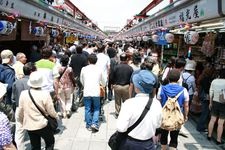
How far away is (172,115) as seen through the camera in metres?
5.06

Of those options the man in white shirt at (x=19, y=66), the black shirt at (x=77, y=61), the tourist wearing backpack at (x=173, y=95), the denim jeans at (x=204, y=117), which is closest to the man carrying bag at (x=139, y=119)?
the tourist wearing backpack at (x=173, y=95)

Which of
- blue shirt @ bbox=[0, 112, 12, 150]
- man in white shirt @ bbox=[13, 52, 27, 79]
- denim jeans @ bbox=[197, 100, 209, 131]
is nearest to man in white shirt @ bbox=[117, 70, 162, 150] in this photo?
blue shirt @ bbox=[0, 112, 12, 150]

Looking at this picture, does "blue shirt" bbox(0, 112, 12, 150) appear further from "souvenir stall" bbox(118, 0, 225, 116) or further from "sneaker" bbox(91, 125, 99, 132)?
"souvenir stall" bbox(118, 0, 225, 116)

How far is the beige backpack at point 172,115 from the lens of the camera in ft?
16.4

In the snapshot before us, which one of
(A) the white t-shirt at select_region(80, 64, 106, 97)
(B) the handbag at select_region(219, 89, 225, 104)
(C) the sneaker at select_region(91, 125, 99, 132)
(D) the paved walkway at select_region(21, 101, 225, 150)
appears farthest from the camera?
(C) the sneaker at select_region(91, 125, 99, 132)

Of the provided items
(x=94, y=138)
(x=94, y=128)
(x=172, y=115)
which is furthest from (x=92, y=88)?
(x=172, y=115)

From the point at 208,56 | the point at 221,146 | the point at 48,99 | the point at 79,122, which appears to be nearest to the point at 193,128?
the point at 221,146

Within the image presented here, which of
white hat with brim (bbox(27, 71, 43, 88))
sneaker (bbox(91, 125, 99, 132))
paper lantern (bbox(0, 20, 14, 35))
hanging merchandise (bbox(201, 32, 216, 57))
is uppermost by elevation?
paper lantern (bbox(0, 20, 14, 35))

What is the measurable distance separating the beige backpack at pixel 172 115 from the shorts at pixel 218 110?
6.23 feet

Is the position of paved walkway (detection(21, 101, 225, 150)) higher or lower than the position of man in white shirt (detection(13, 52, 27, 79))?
lower

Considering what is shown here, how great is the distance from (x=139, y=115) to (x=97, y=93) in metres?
3.51

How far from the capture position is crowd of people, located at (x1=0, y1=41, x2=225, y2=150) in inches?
141

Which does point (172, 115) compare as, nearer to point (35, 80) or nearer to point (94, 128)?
point (35, 80)

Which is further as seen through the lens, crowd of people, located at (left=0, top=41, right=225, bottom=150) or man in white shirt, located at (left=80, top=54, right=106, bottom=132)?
man in white shirt, located at (left=80, top=54, right=106, bottom=132)
